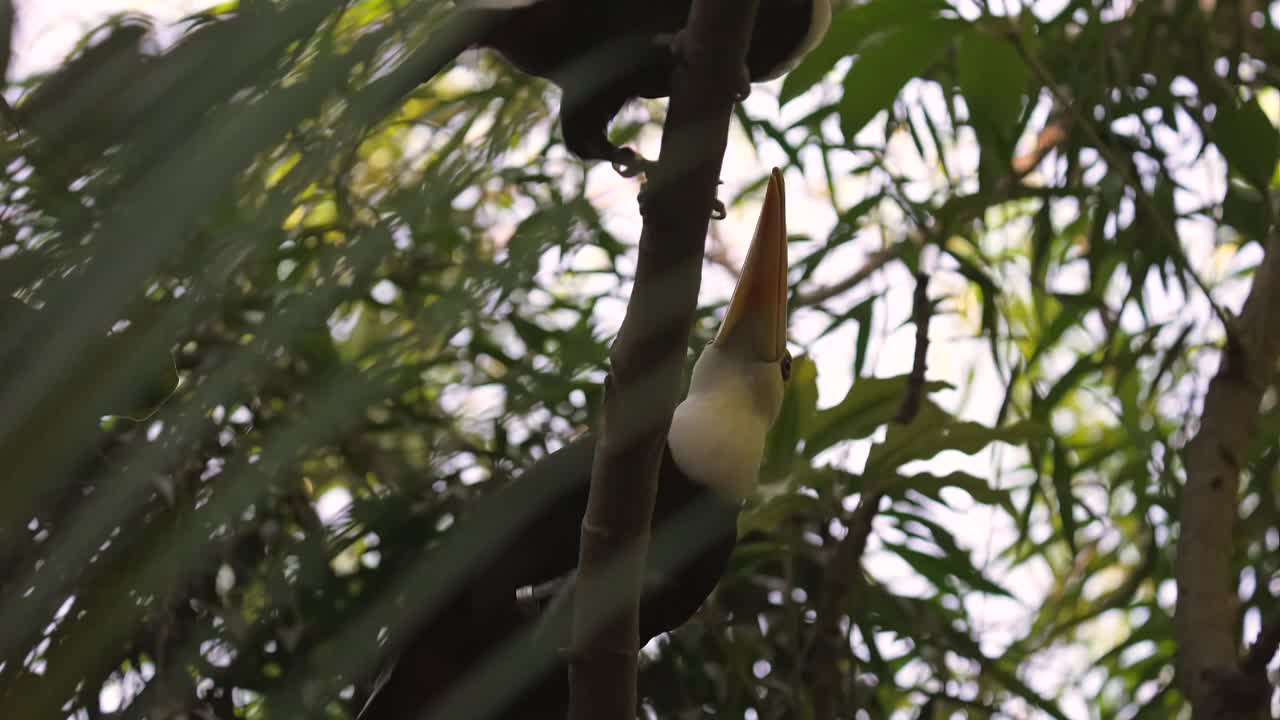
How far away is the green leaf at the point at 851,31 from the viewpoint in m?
0.82

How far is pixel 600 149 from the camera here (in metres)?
0.81

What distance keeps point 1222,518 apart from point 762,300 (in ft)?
1.15

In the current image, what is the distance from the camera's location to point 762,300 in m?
0.94

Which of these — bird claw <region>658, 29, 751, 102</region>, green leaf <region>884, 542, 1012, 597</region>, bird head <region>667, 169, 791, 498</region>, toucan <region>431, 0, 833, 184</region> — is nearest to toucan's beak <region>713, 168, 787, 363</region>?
bird head <region>667, 169, 791, 498</region>

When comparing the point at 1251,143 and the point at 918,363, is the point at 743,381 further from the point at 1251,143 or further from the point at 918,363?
the point at 1251,143

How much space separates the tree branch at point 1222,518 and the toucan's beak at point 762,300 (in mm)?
310

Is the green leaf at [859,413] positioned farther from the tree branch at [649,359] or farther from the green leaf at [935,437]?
the tree branch at [649,359]

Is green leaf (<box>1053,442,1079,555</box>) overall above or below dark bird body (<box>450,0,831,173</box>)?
below

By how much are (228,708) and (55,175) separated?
0.48 metres

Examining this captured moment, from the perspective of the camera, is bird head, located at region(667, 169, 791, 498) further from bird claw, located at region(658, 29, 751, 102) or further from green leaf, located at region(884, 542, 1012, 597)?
bird claw, located at region(658, 29, 751, 102)

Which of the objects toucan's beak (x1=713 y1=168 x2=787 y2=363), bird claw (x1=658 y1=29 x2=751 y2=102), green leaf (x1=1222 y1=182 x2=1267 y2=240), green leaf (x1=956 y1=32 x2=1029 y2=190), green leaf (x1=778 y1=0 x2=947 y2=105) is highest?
bird claw (x1=658 y1=29 x2=751 y2=102)

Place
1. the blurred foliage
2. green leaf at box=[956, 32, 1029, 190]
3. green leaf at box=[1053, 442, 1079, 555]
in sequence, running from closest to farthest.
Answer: the blurred foliage
green leaf at box=[956, 32, 1029, 190]
green leaf at box=[1053, 442, 1079, 555]

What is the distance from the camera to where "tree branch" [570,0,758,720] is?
0.43m

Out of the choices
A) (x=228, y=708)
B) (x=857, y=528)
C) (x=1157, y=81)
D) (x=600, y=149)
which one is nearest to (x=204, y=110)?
(x=228, y=708)
